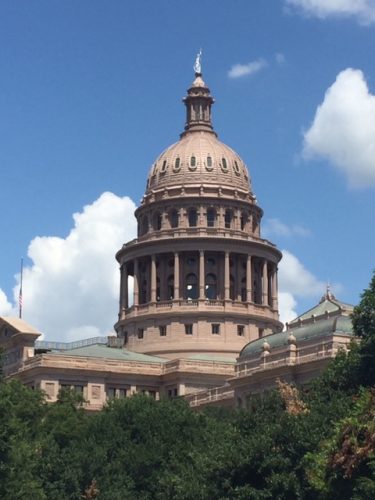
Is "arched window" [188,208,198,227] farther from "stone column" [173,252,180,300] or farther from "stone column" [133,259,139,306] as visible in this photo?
"stone column" [133,259,139,306]

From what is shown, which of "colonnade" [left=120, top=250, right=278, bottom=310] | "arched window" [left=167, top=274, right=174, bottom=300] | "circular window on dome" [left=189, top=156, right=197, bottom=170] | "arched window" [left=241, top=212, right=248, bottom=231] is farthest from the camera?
"arched window" [left=241, top=212, right=248, bottom=231]

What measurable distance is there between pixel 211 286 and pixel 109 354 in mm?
19927

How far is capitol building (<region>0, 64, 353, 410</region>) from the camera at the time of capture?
525 feet

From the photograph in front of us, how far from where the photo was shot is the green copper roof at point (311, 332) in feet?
436

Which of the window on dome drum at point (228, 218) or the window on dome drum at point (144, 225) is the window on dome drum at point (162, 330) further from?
the window on dome drum at point (228, 218)

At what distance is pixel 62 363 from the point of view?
516 feet

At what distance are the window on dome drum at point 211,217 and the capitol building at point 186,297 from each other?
0.59 ft

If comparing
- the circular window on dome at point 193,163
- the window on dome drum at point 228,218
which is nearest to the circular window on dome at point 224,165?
the circular window on dome at point 193,163

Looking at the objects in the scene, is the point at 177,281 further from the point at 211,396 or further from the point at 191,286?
the point at 211,396

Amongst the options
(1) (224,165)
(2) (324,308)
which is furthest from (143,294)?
(2) (324,308)

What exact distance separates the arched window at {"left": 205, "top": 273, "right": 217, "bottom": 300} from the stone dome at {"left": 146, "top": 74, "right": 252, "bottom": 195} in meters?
12.6

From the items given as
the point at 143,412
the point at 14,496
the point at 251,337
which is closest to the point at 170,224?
the point at 251,337

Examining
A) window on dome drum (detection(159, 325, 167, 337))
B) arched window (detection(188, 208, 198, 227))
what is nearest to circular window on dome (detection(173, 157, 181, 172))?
arched window (detection(188, 208, 198, 227))

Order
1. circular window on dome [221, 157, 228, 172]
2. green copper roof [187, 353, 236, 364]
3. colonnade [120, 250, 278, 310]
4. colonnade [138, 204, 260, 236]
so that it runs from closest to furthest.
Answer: green copper roof [187, 353, 236, 364] → colonnade [120, 250, 278, 310] → colonnade [138, 204, 260, 236] → circular window on dome [221, 157, 228, 172]
